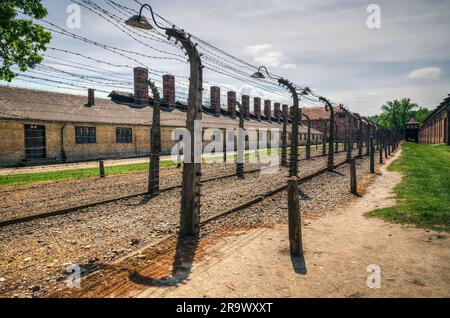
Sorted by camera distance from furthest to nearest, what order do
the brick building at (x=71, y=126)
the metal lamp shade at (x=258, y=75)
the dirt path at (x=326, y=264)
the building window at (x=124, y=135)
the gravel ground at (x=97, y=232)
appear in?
the building window at (x=124, y=135) → the brick building at (x=71, y=126) → the metal lamp shade at (x=258, y=75) → the gravel ground at (x=97, y=232) → the dirt path at (x=326, y=264)

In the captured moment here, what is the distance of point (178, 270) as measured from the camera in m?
4.52

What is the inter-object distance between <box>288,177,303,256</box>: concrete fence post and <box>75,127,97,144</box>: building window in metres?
23.4

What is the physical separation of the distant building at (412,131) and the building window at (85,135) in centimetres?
9558

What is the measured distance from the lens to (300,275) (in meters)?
4.33

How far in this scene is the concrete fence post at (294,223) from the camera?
5125mm

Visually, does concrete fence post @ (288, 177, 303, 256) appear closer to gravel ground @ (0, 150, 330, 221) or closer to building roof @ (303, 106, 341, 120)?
gravel ground @ (0, 150, 330, 221)

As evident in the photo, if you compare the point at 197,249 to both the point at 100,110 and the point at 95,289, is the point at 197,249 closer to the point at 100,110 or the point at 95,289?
the point at 95,289

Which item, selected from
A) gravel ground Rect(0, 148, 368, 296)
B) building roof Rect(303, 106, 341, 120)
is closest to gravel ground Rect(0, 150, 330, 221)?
gravel ground Rect(0, 148, 368, 296)

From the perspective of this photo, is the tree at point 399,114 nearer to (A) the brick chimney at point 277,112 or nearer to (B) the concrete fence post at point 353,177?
(A) the brick chimney at point 277,112

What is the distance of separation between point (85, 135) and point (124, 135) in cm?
395

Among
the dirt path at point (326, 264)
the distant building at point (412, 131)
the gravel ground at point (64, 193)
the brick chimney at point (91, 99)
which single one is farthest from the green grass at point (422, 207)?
the distant building at point (412, 131)

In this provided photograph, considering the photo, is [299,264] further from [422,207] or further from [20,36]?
[20,36]

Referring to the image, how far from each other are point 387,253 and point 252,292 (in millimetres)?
2848
